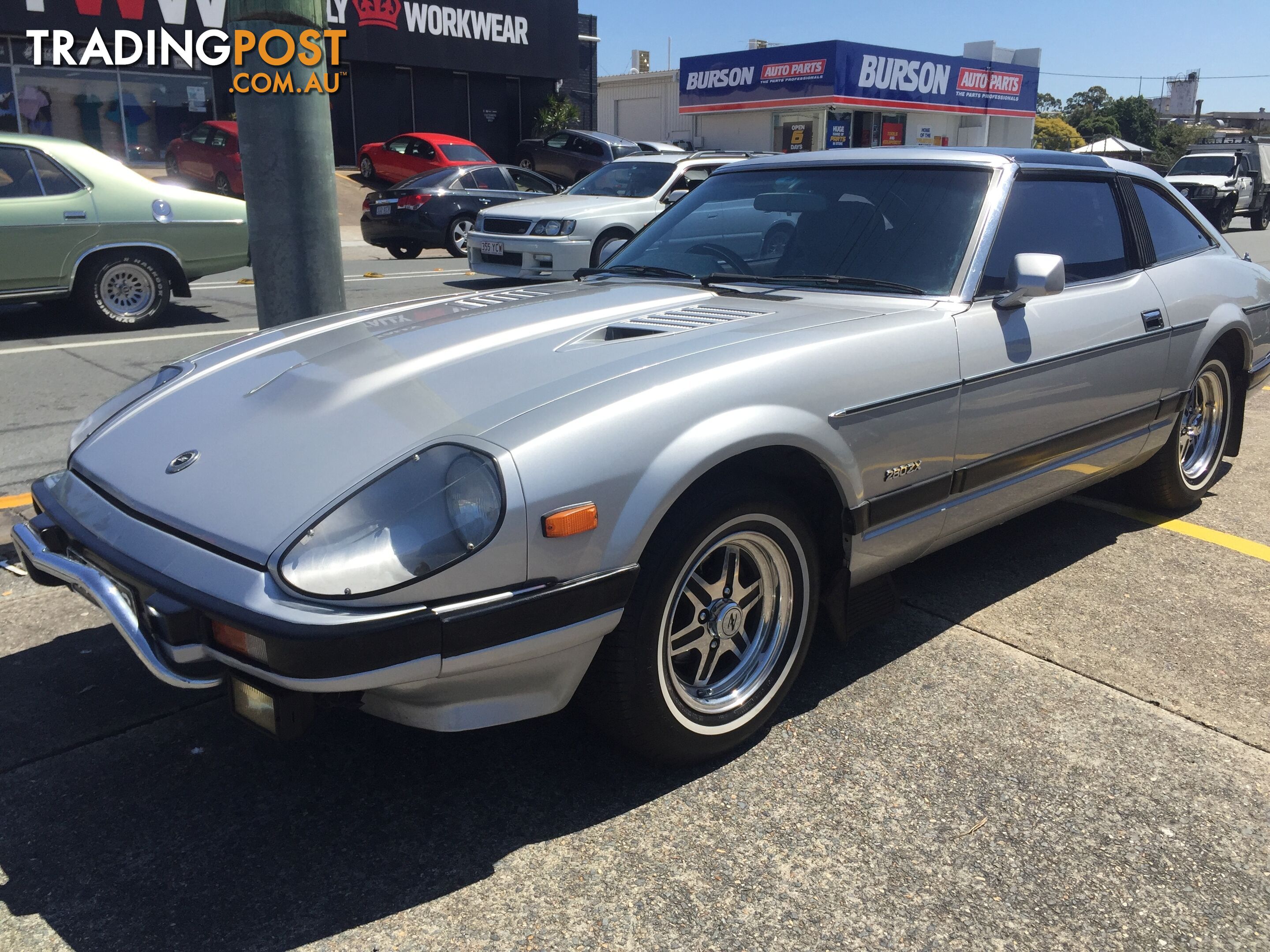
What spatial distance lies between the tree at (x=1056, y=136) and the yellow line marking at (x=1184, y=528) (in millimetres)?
50780

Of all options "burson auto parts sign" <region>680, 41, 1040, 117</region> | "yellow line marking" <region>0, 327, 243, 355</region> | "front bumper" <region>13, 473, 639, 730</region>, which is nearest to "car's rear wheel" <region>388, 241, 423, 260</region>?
"yellow line marking" <region>0, 327, 243, 355</region>

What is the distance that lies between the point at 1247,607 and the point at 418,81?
26641 mm

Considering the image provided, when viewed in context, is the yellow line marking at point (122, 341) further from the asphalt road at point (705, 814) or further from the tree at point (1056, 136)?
the tree at point (1056, 136)

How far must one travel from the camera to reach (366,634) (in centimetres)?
204

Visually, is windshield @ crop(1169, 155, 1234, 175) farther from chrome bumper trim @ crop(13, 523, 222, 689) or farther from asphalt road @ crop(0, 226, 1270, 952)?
chrome bumper trim @ crop(13, 523, 222, 689)

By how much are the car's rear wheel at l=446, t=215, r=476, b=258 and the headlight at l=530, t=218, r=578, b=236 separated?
432 centimetres

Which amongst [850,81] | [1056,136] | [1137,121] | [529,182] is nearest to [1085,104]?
[1137,121]

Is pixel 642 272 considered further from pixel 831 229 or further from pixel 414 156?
pixel 414 156

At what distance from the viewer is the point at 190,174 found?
2120 cm

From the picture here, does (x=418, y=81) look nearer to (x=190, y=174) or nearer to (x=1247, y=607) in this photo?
(x=190, y=174)

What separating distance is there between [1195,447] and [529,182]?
12.8 m

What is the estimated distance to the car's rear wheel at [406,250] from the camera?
1514cm

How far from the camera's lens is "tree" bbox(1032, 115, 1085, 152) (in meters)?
54.4

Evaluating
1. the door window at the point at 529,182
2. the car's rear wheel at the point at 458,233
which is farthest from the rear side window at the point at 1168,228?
the door window at the point at 529,182
